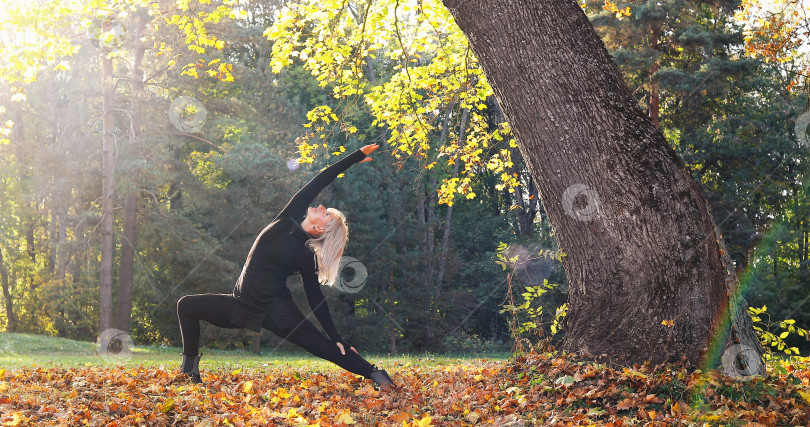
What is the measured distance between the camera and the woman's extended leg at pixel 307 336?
6.02 m

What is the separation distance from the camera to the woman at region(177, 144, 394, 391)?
610 cm

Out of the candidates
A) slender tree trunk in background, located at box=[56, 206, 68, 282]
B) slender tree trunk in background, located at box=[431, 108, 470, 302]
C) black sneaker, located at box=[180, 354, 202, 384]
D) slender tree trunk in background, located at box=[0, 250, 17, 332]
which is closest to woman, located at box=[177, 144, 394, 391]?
black sneaker, located at box=[180, 354, 202, 384]

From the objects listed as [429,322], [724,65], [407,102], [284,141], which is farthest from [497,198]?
[407,102]

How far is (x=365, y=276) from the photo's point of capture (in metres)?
29.9

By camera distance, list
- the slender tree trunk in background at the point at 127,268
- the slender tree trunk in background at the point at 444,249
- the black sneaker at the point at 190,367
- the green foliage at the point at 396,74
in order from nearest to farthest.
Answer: the black sneaker at the point at 190,367 → the green foliage at the point at 396,74 → the slender tree trunk in background at the point at 127,268 → the slender tree trunk in background at the point at 444,249

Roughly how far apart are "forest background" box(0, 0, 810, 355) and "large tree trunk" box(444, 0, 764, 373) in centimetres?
1381

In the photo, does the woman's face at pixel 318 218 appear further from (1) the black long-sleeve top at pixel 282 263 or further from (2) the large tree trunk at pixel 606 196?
(2) the large tree trunk at pixel 606 196

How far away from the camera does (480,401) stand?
16.8ft

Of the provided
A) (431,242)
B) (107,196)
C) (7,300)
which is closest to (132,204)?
(107,196)

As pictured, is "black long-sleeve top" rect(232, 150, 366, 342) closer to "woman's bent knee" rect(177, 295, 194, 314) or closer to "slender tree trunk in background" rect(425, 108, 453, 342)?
"woman's bent knee" rect(177, 295, 194, 314)

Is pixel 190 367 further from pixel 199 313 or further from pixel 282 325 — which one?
pixel 282 325

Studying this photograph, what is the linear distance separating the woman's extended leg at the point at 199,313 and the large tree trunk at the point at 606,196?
3.03m

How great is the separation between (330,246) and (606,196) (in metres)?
2.42

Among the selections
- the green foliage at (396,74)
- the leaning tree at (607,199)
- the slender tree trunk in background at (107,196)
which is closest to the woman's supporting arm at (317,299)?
the leaning tree at (607,199)
